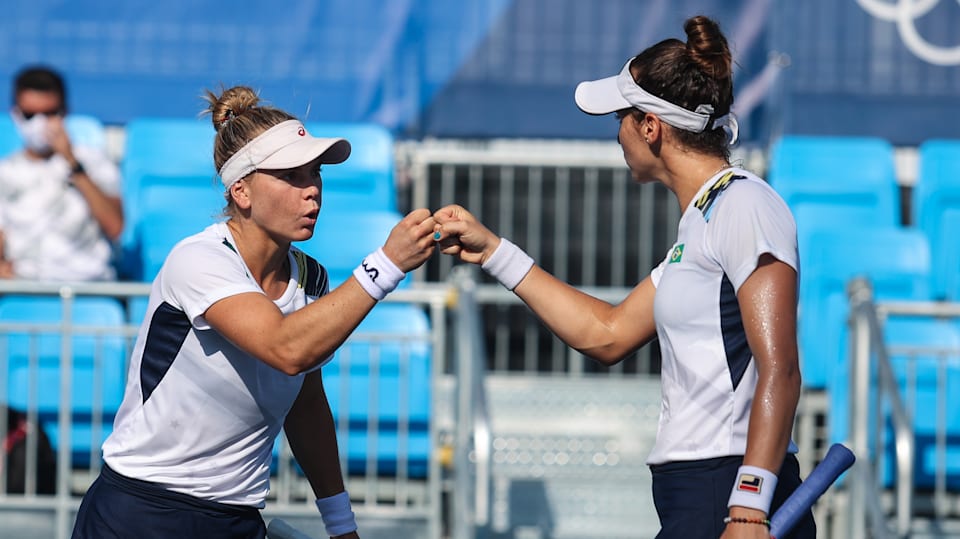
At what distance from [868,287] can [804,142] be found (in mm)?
1596

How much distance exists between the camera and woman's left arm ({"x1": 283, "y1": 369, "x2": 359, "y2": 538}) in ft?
11.4

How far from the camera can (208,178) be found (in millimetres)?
6758

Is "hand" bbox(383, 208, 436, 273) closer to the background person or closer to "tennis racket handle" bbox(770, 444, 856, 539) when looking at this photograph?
"tennis racket handle" bbox(770, 444, 856, 539)

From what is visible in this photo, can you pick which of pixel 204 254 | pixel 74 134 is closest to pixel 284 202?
pixel 204 254

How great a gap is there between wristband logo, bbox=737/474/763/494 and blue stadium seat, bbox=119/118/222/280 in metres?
4.30

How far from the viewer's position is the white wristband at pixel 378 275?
2977mm

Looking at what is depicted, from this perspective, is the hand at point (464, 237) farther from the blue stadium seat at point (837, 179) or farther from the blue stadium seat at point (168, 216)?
the blue stadium seat at point (837, 179)

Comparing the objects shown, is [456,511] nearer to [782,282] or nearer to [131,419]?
[131,419]

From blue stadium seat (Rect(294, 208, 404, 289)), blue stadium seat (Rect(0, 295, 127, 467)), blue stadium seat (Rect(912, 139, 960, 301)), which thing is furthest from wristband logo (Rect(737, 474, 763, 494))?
blue stadium seat (Rect(912, 139, 960, 301))

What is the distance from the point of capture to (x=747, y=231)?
111 inches

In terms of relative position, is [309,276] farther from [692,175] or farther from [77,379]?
[77,379]

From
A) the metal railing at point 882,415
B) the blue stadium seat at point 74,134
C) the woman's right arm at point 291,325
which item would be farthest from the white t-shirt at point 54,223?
the woman's right arm at point 291,325

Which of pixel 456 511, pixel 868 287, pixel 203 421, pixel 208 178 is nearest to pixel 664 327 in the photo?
pixel 203 421

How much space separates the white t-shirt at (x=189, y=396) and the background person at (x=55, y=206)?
337cm
